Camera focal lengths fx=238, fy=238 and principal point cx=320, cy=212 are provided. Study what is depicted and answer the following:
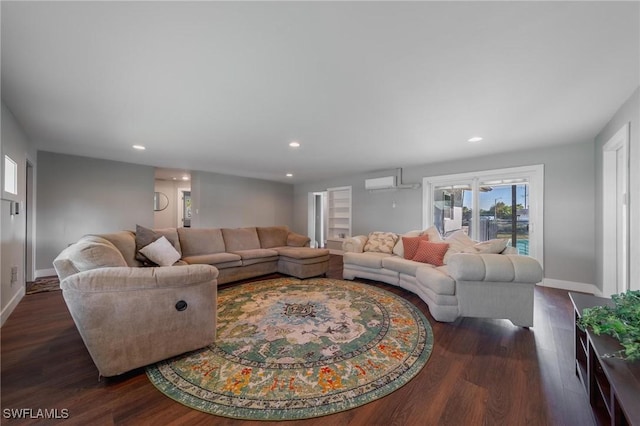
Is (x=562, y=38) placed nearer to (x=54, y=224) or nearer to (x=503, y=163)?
(x=503, y=163)

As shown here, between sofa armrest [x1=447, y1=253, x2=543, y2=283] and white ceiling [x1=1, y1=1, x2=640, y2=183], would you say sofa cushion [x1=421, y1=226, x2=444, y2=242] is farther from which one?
white ceiling [x1=1, y1=1, x2=640, y2=183]

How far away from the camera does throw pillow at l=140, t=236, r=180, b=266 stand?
3.16 meters

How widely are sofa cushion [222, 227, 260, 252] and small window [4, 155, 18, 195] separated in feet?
8.44

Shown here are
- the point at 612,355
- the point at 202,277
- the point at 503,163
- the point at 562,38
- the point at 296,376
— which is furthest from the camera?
the point at 503,163

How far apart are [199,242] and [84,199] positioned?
268 cm

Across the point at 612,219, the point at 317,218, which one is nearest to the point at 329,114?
the point at 612,219

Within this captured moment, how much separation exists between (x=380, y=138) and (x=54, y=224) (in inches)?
234

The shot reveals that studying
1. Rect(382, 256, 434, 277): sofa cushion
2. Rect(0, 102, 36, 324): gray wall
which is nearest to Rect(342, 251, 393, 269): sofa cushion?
Rect(382, 256, 434, 277): sofa cushion

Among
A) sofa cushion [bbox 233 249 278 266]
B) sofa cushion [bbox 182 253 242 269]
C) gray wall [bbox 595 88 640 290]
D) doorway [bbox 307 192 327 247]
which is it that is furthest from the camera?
doorway [bbox 307 192 327 247]

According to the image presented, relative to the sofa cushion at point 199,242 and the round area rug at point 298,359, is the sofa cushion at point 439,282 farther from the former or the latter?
the sofa cushion at point 199,242

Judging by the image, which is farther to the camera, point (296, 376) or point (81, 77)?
point (81, 77)

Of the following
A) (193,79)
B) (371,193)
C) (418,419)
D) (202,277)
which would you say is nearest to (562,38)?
(418,419)

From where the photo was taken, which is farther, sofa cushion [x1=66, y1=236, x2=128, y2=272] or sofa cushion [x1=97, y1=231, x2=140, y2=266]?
sofa cushion [x1=97, y1=231, x2=140, y2=266]

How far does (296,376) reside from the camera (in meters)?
1.66
